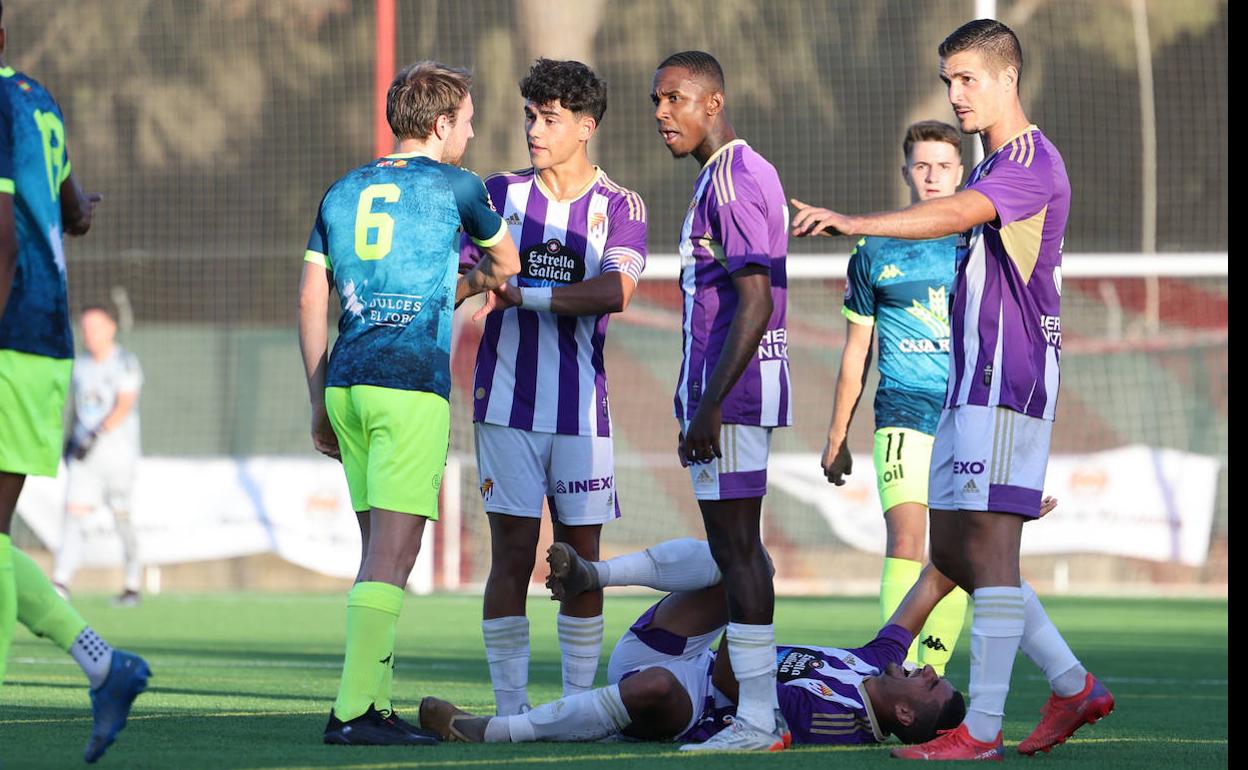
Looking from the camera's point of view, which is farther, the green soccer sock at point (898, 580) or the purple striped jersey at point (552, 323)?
the green soccer sock at point (898, 580)

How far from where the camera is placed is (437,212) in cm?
601

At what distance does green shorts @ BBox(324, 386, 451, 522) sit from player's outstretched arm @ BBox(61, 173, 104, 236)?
3.20 ft

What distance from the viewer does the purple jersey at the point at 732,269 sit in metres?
5.85

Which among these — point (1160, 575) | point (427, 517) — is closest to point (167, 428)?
point (1160, 575)

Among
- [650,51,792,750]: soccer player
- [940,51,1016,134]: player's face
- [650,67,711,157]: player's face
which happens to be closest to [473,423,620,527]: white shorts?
[650,51,792,750]: soccer player

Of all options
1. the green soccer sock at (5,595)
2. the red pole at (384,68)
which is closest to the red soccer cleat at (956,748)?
the green soccer sock at (5,595)

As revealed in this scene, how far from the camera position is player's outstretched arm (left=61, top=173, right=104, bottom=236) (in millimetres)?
5441

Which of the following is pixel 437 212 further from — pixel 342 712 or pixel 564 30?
pixel 564 30

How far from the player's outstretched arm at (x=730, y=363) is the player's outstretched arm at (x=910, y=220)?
40 centimetres

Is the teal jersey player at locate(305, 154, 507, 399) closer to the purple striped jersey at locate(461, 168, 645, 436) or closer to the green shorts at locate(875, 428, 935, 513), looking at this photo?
the purple striped jersey at locate(461, 168, 645, 436)

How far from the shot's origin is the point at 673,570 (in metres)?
6.39

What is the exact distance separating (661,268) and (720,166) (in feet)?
37.9

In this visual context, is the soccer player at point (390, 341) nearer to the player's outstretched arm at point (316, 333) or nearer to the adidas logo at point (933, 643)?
the player's outstretched arm at point (316, 333)

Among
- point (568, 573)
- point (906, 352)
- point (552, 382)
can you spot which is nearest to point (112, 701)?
point (568, 573)
